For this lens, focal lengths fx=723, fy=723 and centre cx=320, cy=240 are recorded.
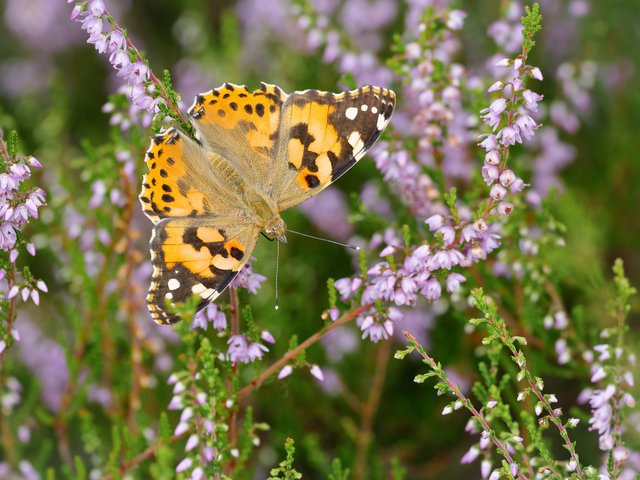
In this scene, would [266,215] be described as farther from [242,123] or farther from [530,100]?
[530,100]

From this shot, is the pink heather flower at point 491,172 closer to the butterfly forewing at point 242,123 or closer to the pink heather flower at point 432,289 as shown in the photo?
the pink heather flower at point 432,289

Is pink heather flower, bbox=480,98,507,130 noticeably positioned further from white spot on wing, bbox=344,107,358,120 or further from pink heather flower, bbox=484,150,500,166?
white spot on wing, bbox=344,107,358,120

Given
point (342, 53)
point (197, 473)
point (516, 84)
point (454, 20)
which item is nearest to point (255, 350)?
point (197, 473)

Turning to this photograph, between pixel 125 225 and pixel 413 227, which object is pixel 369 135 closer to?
pixel 413 227

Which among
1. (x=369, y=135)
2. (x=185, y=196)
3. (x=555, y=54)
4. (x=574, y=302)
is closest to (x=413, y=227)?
(x=369, y=135)

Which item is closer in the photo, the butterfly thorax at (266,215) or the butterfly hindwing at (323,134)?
the butterfly hindwing at (323,134)

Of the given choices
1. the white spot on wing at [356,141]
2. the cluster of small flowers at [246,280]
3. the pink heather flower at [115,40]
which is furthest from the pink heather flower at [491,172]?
the pink heather flower at [115,40]

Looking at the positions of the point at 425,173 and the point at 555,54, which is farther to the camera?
the point at 555,54
